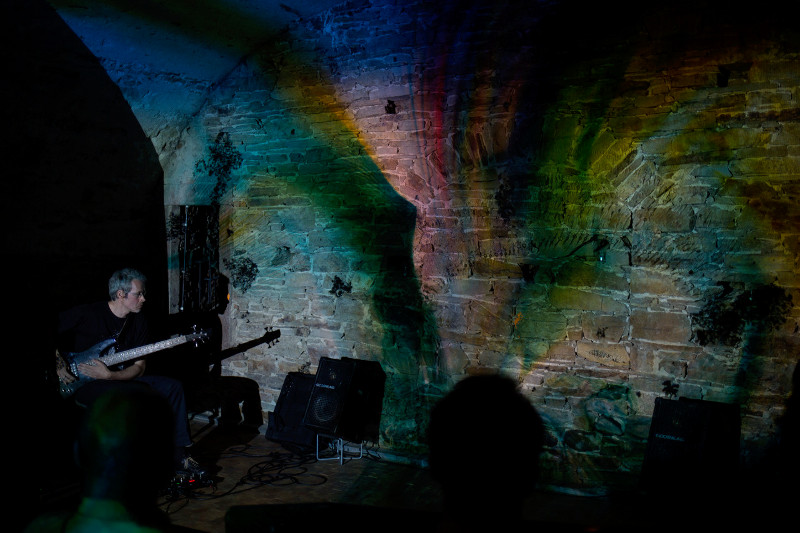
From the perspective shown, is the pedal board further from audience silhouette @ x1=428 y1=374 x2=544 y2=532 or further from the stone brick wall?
audience silhouette @ x1=428 y1=374 x2=544 y2=532

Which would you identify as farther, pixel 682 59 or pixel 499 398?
pixel 682 59

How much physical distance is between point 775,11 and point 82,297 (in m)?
5.53

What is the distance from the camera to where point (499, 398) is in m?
1.37

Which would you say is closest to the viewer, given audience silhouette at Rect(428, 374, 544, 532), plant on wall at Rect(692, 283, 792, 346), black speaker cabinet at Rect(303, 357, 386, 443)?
audience silhouette at Rect(428, 374, 544, 532)

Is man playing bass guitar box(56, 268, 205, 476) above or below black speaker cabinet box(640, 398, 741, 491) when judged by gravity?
above

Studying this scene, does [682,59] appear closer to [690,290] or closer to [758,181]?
[758,181]

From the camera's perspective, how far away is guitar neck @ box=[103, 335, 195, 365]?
429 centimetres

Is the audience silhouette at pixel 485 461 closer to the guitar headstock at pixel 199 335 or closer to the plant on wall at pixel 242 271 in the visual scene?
the guitar headstock at pixel 199 335

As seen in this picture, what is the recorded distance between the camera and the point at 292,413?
5121 mm

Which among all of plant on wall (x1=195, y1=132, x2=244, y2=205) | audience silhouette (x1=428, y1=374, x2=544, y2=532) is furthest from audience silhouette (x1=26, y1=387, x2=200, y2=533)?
plant on wall (x1=195, y1=132, x2=244, y2=205)

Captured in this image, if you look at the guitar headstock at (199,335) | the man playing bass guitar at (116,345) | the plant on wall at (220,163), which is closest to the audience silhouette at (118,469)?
the man playing bass guitar at (116,345)

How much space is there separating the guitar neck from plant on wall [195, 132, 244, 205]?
5.81ft

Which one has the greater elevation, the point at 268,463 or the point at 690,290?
the point at 690,290

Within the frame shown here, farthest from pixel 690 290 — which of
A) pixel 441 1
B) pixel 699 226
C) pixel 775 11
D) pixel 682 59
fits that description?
pixel 441 1
